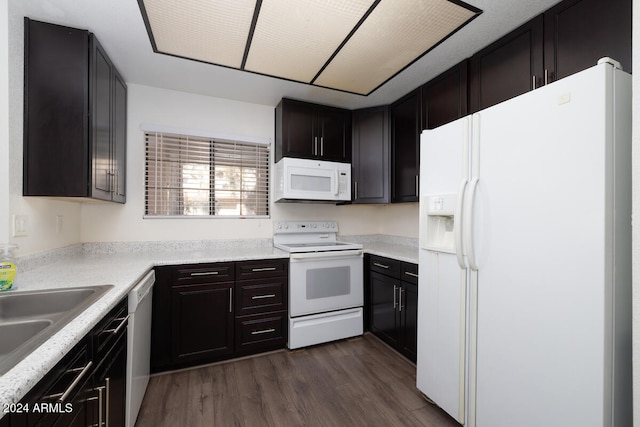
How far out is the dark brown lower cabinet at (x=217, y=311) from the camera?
2094mm

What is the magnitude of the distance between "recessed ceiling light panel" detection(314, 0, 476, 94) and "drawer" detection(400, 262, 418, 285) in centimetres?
159

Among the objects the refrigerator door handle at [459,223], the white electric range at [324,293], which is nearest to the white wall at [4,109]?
the white electric range at [324,293]

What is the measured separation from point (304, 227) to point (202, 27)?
198 cm

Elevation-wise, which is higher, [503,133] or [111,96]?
[111,96]

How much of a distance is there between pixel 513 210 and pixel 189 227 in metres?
2.60

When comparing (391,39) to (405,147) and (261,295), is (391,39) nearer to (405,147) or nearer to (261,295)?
(405,147)

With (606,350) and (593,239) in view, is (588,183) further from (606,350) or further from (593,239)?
(606,350)

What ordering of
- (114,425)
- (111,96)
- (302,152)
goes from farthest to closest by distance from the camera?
1. (302,152)
2. (111,96)
3. (114,425)

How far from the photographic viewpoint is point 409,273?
2252mm

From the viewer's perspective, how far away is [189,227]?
2.69 m

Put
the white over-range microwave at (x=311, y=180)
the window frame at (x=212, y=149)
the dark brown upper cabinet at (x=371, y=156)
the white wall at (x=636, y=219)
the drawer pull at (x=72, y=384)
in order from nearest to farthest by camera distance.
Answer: the drawer pull at (x=72, y=384) → the white wall at (x=636, y=219) → the window frame at (x=212, y=149) → the white over-range microwave at (x=311, y=180) → the dark brown upper cabinet at (x=371, y=156)

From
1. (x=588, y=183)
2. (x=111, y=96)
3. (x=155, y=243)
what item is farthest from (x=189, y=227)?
(x=588, y=183)

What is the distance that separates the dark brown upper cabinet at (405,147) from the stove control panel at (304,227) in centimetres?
79

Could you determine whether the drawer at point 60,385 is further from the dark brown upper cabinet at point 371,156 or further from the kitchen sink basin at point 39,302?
the dark brown upper cabinet at point 371,156
